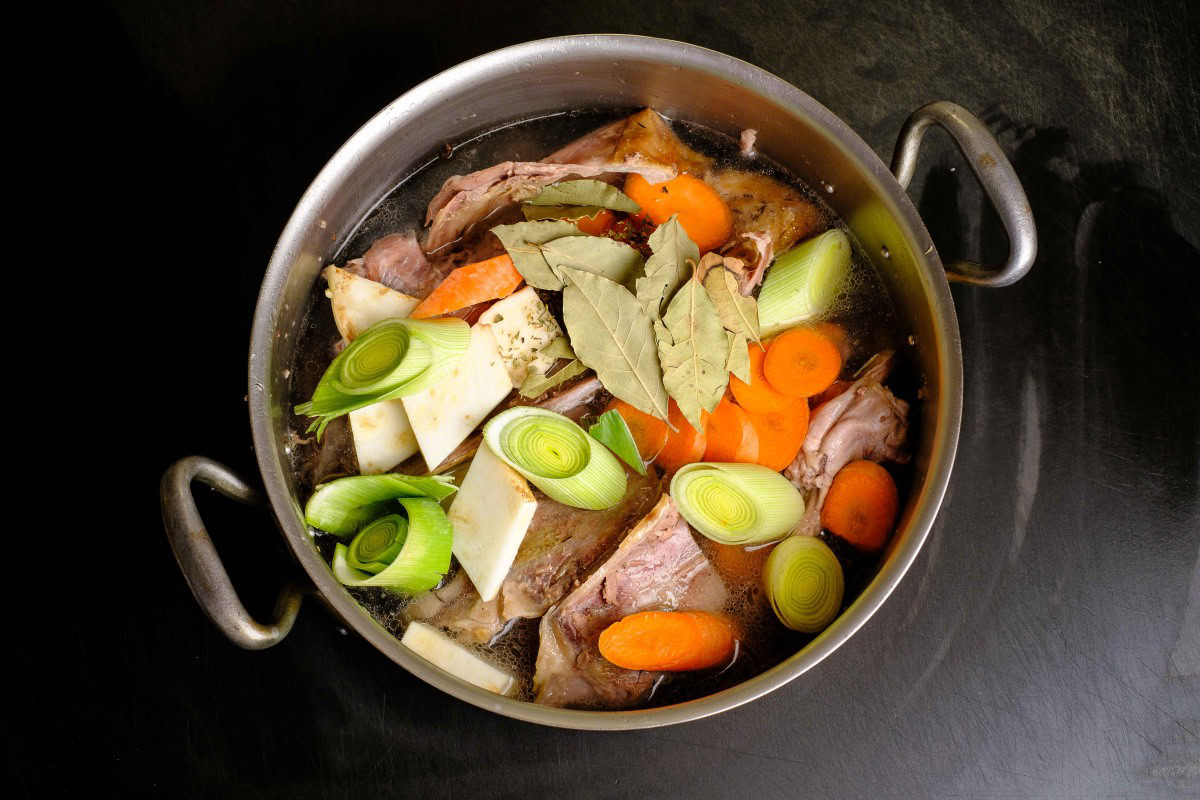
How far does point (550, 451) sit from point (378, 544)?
360 millimetres

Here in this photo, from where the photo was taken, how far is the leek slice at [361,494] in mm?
1597

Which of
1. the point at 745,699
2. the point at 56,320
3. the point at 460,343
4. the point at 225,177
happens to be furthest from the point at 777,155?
the point at 56,320

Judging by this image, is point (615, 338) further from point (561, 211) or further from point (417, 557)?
point (417, 557)

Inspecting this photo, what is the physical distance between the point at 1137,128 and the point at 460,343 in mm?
→ 1752

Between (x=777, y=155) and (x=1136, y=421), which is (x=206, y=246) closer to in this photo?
(x=777, y=155)

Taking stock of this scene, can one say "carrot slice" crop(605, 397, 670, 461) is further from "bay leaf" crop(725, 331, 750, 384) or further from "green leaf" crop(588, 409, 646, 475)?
"bay leaf" crop(725, 331, 750, 384)

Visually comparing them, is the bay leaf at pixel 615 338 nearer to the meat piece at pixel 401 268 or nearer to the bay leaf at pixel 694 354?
the bay leaf at pixel 694 354

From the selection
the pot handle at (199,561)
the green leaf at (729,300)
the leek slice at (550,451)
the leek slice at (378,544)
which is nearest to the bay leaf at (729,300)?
the green leaf at (729,300)

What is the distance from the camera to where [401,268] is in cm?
179

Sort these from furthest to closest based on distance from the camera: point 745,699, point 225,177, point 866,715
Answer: point 225,177 < point 866,715 < point 745,699

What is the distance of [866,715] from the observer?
1.88 metres

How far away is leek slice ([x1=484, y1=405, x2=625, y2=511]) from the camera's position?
1.61 metres

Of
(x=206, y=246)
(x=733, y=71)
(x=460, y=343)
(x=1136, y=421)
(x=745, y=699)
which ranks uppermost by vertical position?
(x=733, y=71)

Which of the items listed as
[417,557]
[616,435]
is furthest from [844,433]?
[417,557]
